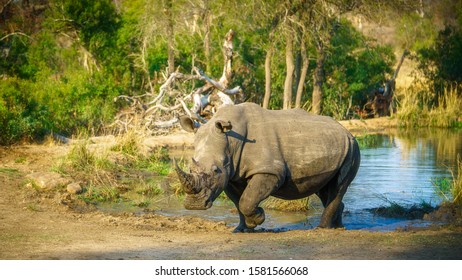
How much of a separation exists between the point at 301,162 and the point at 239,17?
1215cm

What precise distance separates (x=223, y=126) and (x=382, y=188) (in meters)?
5.19

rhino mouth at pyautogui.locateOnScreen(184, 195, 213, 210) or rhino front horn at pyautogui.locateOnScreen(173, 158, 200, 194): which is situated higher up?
rhino front horn at pyautogui.locateOnScreen(173, 158, 200, 194)

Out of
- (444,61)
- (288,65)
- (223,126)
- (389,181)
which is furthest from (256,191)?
(444,61)

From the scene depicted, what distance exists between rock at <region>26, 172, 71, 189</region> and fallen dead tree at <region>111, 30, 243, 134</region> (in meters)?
5.56

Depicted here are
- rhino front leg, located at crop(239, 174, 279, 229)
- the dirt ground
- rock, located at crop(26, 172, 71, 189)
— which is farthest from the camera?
rock, located at crop(26, 172, 71, 189)

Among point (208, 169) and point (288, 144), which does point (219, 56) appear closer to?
point (288, 144)

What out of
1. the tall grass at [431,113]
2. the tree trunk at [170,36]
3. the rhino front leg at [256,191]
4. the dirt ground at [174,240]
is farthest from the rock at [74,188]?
the tall grass at [431,113]

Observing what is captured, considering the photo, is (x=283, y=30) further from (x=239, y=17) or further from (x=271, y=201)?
(x=271, y=201)

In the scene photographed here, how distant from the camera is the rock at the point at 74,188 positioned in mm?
12268

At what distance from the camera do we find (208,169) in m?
8.87

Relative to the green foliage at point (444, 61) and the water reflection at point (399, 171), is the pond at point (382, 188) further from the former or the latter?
the green foliage at point (444, 61)

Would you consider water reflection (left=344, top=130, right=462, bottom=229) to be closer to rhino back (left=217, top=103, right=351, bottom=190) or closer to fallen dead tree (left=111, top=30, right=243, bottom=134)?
Result: rhino back (left=217, top=103, right=351, bottom=190)

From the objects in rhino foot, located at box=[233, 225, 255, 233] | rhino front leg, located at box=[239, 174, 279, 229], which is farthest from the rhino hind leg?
rhino front leg, located at box=[239, 174, 279, 229]

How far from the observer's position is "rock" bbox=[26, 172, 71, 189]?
40.1ft
